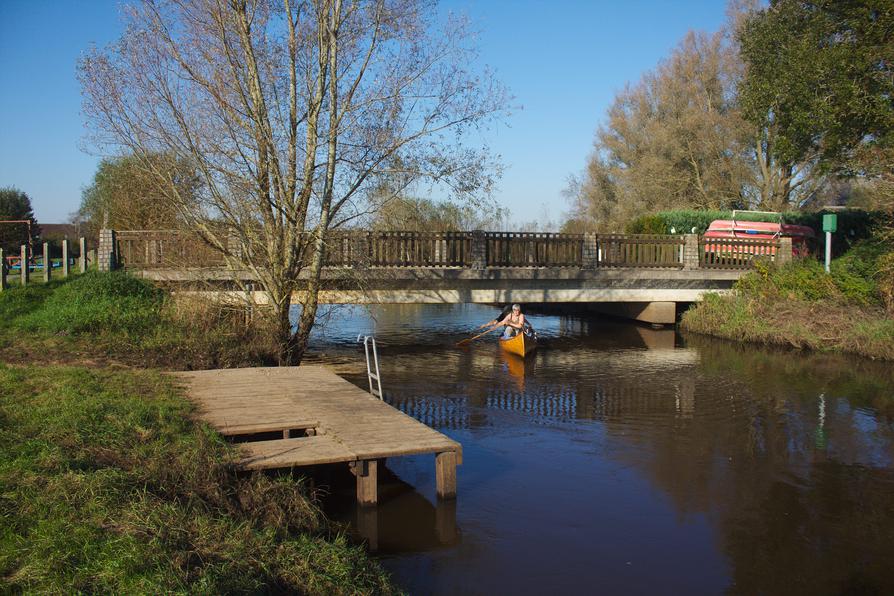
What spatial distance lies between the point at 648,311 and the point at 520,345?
28.9 feet

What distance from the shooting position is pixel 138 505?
230 inches

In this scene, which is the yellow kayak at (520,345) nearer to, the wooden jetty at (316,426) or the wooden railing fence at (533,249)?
the wooden railing fence at (533,249)

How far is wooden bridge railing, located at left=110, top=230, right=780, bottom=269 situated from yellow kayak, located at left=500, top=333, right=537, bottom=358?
9.51 ft

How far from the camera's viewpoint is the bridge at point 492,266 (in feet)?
57.9

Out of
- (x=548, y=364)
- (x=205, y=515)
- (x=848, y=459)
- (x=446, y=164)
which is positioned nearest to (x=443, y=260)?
(x=548, y=364)

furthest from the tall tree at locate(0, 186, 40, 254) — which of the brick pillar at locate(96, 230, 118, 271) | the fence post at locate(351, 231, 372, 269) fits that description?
the fence post at locate(351, 231, 372, 269)

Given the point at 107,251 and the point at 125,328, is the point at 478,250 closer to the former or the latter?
the point at 107,251

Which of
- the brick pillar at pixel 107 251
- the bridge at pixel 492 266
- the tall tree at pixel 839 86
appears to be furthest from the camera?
the tall tree at pixel 839 86

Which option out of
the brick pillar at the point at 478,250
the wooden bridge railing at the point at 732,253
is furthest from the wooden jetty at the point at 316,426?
the wooden bridge railing at the point at 732,253

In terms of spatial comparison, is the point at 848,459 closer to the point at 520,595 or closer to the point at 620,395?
the point at 620,395

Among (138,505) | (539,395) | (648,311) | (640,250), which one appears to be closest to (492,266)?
(640,250)

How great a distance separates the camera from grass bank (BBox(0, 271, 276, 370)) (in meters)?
12.5

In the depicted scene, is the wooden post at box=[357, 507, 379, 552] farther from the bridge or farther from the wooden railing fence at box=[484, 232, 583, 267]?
the wooden railing fence at box=[484, 232, 583, 267]

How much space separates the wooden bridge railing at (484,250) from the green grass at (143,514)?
8.69 meters
